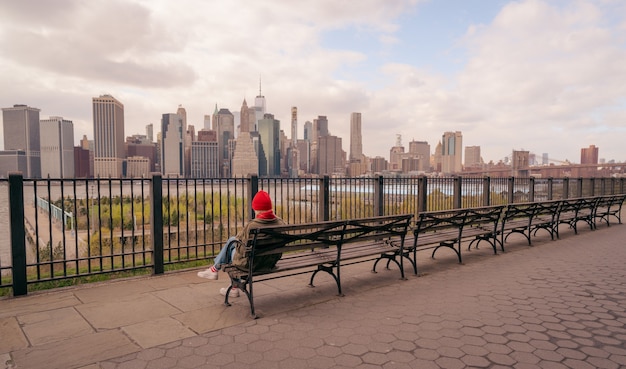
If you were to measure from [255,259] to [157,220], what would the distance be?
2315 millimetres

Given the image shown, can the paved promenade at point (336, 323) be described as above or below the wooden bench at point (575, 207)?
below

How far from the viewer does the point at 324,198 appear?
780 centimetres

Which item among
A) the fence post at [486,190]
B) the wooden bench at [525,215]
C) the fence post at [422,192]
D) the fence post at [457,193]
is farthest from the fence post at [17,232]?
the fence post at [486,190]

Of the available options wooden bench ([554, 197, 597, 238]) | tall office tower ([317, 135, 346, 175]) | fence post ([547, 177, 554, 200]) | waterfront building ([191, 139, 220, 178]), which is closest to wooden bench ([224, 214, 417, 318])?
wooden bench ([554, 197, 597, 238])

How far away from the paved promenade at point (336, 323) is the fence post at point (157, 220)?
0.92 ft

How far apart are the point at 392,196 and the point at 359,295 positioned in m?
4.90

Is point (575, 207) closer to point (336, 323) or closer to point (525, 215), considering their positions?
point (525, 215)

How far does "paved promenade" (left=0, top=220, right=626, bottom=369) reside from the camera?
305 cm

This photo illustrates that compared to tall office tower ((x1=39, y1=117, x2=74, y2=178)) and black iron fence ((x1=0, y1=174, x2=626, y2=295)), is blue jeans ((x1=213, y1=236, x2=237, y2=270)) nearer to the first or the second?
black iron fence ((x1=0, y1=174, x2=626, y2=295))

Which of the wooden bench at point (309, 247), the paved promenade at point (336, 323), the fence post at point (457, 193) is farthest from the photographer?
the fence post at point (457, 193)

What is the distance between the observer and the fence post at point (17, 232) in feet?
15.1

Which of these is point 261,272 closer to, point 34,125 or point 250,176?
point 250,176

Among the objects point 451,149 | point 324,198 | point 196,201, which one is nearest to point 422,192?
point 324,198

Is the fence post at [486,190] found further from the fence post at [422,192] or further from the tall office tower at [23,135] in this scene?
the tall office tower at [23,135]
